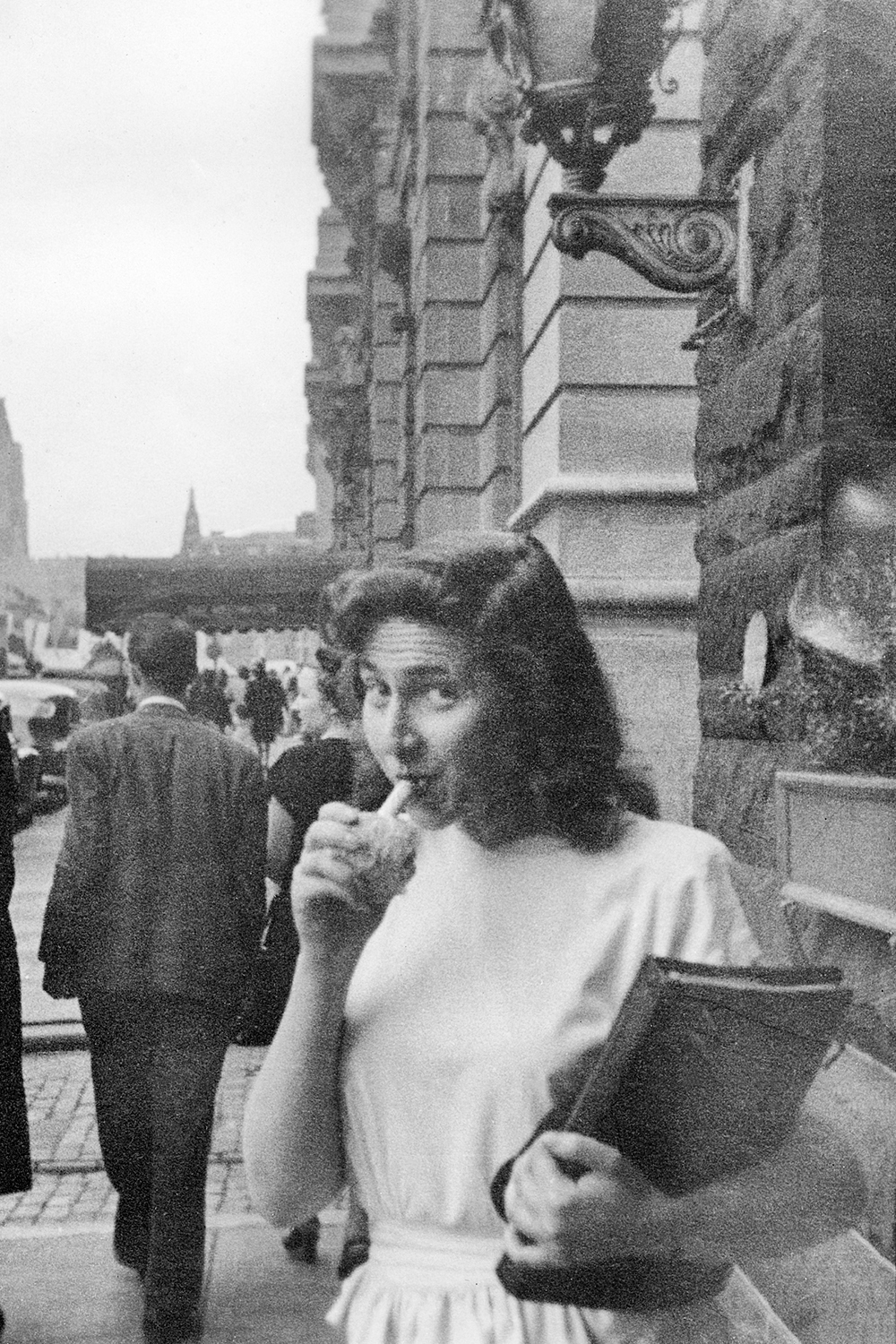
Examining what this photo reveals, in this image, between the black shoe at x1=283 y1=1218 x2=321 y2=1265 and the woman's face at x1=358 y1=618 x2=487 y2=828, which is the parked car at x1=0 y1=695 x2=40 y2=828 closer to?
the black shoe at x1=283 y1=1218 x2=321 y2=1265

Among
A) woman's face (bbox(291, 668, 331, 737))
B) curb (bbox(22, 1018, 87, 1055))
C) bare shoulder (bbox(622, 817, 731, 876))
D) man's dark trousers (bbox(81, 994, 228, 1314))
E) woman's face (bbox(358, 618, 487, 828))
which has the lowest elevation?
curb (bbox(22, 1018, 87, 1055))

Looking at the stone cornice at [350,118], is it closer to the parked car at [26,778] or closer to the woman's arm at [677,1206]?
the parked car at [26,778]

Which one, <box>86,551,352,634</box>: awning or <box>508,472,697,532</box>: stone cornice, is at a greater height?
<box>508,472,697,532</box>: stone cornice

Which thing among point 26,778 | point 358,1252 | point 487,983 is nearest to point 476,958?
point 487,983

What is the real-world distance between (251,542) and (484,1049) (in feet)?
105

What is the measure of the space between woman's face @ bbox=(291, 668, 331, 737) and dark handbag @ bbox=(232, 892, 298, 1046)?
57cm

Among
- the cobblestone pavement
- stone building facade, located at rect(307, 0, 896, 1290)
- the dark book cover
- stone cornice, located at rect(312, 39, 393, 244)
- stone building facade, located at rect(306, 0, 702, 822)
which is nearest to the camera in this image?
the dark book cover

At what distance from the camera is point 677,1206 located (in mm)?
1495

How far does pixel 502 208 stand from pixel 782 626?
6.18 metres

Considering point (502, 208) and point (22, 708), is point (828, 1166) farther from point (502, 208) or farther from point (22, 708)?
point (22, 708)

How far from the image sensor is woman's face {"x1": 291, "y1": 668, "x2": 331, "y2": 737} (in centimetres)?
461

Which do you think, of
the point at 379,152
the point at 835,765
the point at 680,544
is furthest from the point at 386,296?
the point at 835,765

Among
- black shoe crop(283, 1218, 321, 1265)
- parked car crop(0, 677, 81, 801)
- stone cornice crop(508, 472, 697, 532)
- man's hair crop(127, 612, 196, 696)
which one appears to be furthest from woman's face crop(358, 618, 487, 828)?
parked car crop(0, 677, 81, 801)

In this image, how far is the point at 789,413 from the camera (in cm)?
284
